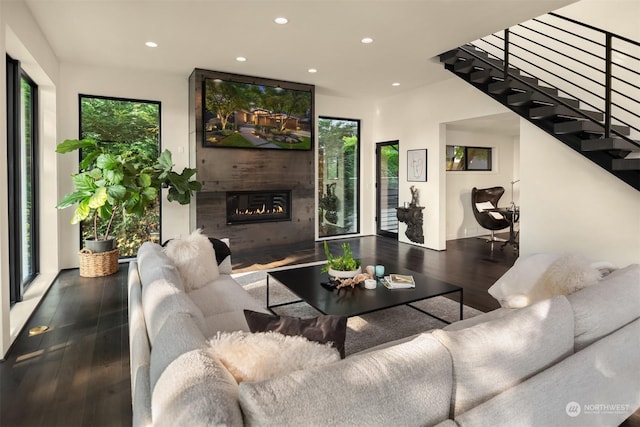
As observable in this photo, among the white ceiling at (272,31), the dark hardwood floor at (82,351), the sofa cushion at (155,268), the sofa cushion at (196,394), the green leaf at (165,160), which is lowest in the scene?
the dark hardwood floor at (82,351)

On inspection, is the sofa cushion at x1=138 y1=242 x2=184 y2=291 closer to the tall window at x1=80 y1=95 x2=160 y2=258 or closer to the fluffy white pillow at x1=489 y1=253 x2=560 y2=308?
the fluffy white pillow at x1=489 y1=253 x2=560 y2=308

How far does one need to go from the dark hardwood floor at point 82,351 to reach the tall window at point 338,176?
7.68 feet

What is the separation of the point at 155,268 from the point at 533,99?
4627 millimetres

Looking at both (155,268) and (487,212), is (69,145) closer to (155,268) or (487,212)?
(155,268)

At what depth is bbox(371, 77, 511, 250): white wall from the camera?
589 cm

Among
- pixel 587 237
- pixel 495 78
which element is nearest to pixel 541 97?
pixel 495 78

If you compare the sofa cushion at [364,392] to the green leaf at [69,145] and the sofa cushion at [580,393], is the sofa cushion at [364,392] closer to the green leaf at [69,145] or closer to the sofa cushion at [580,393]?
the sofa cushion at [580,393]

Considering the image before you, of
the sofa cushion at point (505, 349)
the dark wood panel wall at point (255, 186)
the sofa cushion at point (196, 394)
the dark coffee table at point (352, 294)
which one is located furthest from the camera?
the dark wood panel wall at point (255, 186)

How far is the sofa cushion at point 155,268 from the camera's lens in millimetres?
2050

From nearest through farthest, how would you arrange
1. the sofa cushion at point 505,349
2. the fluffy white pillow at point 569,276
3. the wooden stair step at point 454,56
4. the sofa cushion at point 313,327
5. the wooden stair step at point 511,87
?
the sofa cushion at point 505,349
the sofa cushion at point 313,327
the fluffy white pillow at point 569,276
the wooden stair step at point 511,87
the wooden stair step at point 454,56

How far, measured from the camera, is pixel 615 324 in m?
1.67

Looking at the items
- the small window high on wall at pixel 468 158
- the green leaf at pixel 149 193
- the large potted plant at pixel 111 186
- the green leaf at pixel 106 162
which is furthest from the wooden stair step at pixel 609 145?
the green leaf at pixel 106 162

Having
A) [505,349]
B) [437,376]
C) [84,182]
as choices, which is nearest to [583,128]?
[505,349]

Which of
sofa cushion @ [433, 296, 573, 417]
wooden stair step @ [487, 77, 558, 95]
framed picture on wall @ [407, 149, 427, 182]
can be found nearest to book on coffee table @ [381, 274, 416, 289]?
sofa cushion @ [433, 296, 573, 417]
